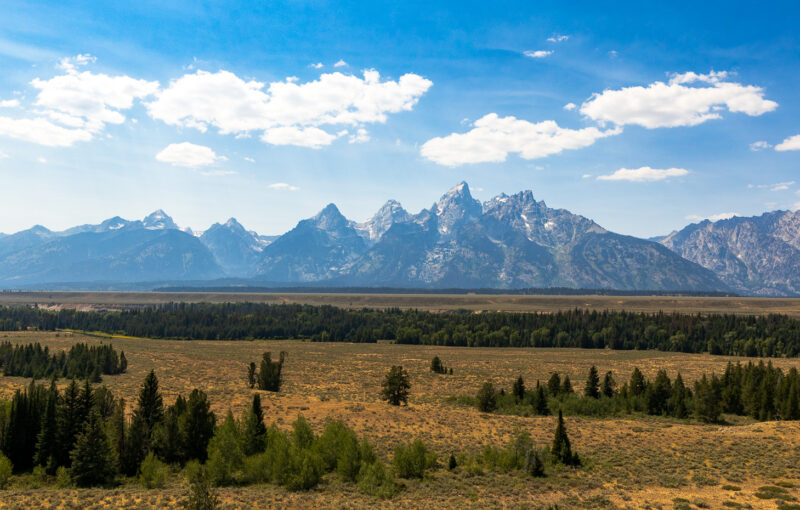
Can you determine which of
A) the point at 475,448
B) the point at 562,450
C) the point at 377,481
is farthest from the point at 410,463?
the point at 562,450

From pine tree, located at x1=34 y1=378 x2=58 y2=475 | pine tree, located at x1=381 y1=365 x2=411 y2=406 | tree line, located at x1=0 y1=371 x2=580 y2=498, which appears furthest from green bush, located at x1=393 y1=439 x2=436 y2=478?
pine tree, located at x1=34 y1=378 x2=58 y2=475

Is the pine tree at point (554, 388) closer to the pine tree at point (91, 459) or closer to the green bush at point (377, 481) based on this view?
the green bush at point (377, 481)

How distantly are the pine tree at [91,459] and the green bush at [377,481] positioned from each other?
1846cm

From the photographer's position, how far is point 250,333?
571 feet

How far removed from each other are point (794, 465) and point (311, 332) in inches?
6033

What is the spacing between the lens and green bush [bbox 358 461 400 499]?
33188 millimetres

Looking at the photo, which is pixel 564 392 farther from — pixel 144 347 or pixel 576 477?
pixel 144 347

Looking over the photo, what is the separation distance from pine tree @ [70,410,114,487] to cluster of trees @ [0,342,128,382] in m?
51.5

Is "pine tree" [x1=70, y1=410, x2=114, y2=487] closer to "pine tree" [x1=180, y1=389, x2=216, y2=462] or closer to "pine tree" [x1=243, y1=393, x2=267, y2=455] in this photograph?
"pine tree" [x1=180, y1=389, x2=216, y2=462]

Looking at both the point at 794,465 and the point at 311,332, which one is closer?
the point at 794,465

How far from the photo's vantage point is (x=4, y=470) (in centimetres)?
3619

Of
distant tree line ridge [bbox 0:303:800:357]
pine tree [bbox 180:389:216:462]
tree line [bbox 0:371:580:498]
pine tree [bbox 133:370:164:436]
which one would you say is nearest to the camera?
tree line [bbox 0:371:580:498]

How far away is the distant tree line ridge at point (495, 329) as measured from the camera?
485 feet

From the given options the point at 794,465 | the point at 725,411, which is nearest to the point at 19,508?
the point at 794,465
